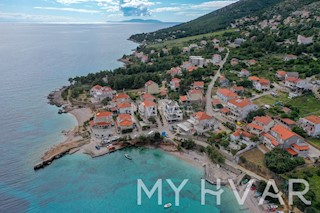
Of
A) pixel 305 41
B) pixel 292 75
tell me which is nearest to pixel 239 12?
pixel 305 41

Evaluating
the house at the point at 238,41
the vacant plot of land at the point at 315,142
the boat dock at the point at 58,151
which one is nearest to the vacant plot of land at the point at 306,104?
the vacant plot of land at the point at 315,142

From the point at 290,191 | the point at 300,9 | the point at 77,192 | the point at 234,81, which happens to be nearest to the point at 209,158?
the point at 290,191

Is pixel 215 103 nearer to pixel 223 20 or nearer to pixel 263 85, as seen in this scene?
pixel 263 85

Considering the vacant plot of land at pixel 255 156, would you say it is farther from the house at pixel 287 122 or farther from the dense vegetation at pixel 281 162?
the house at pixel 287 122

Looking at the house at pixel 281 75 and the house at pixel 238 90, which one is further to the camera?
the house at pixel 281 75

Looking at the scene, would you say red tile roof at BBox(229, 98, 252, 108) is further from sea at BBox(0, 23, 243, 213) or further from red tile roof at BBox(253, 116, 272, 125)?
sea at BBox(0, 23, 243, 213)

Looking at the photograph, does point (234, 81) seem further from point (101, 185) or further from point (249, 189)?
point (101, 185)
